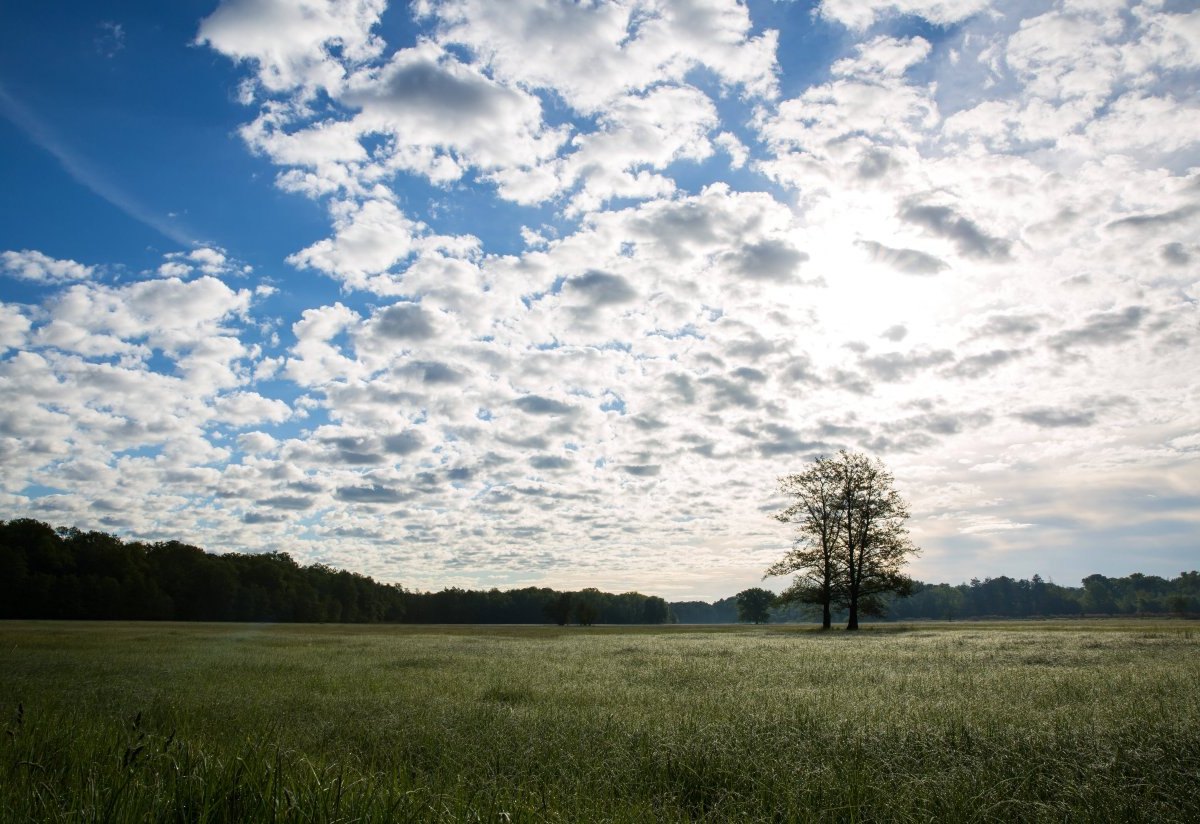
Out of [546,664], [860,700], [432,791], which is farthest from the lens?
[546,664]

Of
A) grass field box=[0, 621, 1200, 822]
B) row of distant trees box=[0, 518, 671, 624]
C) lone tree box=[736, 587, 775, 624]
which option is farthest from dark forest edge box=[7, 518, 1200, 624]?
grass field box=[0, 621, 1200, 822]

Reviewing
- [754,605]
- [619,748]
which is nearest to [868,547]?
[619,748]

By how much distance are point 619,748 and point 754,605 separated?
17922cm

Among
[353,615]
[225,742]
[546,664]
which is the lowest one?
[353,615]

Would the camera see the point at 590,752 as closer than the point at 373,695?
Yes

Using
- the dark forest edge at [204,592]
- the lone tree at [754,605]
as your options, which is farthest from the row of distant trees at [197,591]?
the lone tree at [754,605]

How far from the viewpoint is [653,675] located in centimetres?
1656

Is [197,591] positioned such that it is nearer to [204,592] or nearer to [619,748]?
[204,592]

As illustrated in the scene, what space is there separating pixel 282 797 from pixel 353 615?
175 m

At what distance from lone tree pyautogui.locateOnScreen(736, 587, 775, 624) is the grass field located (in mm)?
167748

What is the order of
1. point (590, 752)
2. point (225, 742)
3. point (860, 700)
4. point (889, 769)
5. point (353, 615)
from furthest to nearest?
point (353, 615)
point (860, 700)
point (225, 742)
point (590, 752)
point (889, 769)

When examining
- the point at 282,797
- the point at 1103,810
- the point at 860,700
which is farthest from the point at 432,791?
the point at 860,700

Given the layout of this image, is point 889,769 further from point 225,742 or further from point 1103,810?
point 225,742

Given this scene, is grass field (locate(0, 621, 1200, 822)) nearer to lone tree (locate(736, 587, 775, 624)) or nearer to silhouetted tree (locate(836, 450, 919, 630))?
silhouetted tree (locate(836, 450, 919, 630))
